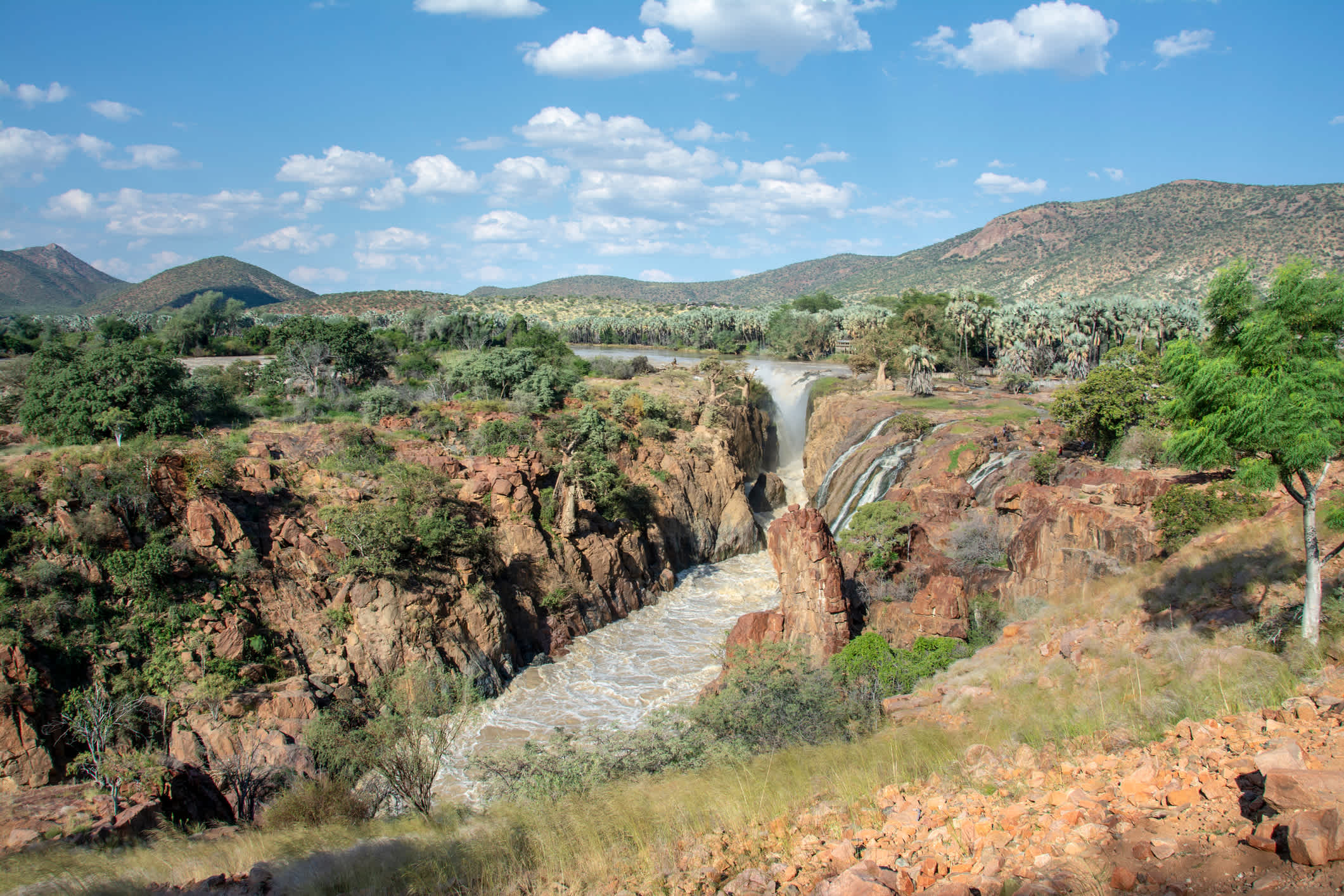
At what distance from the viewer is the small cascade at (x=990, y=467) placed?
24891 mm

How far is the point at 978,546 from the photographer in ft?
65.1

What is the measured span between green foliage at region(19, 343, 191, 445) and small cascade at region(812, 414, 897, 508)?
82.7 feet

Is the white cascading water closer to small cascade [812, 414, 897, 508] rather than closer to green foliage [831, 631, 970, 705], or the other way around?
small cascade [812, 414, 897, 508]

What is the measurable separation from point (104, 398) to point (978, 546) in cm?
2749

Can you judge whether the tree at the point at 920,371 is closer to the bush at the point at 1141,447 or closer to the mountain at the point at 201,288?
the bush at the point at 1141,447

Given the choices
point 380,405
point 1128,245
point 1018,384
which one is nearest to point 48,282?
point 380,405

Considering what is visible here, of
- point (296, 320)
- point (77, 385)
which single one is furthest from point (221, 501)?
point (296, 320)

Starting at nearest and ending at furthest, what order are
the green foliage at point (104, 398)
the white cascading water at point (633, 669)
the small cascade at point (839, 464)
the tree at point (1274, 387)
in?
the tree at point (1274, 387) < the white cascading water at point (633, 669) < the green foliage at point (104, 398) < the small cascade at point (839, 464)

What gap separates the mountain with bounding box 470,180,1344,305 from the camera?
80.4m

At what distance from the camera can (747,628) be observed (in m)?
17.9

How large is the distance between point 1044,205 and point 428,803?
160 meters

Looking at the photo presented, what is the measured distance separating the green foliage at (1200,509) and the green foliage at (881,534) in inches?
242

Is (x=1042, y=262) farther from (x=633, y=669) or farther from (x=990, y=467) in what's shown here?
(x=633, y=669)

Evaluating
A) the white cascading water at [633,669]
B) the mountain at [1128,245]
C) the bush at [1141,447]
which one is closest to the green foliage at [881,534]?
the white cascading water at [633,669]
